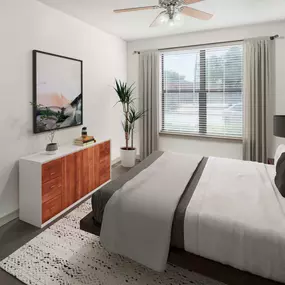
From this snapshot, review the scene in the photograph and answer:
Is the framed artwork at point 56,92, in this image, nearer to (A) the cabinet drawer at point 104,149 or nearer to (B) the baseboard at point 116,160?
(A) the cabinet drawer at point 104,149

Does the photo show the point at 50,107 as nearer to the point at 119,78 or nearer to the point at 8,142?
the point at 8,142

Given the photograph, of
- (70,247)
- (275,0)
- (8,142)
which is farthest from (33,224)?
(275,0)

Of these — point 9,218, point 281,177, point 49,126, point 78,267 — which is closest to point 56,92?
point 49,126

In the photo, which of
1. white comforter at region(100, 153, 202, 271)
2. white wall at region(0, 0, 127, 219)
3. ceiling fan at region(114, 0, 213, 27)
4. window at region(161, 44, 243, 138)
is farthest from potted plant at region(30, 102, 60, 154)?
window at region(161, 44, 243, 138)

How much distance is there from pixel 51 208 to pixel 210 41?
3799mm

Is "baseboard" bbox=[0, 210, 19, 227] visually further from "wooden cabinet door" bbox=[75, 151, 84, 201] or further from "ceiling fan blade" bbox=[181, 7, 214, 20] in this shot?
"ceiling fan blade" bbox=[181, 7, 214, 20]

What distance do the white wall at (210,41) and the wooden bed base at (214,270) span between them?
2929mm

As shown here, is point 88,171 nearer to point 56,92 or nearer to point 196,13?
point 56,92

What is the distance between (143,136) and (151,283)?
10.7ft

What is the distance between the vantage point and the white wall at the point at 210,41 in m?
3.61

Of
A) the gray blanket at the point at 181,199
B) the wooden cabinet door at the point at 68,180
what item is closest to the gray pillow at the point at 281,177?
the gray blanket at the point at 181,199

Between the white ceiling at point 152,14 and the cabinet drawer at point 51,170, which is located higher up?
the white ceiling at point 152,14

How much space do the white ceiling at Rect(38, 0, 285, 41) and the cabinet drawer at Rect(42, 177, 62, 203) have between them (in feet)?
7.40

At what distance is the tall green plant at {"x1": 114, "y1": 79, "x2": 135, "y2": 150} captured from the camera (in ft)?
13.9
